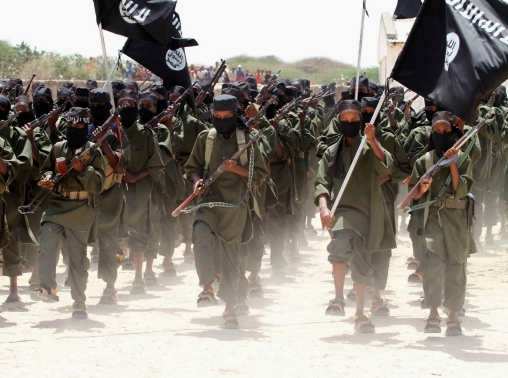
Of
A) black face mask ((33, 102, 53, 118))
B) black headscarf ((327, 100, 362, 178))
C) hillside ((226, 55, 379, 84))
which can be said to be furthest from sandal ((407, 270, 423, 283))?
hillside ((226, 55, 379, 84))

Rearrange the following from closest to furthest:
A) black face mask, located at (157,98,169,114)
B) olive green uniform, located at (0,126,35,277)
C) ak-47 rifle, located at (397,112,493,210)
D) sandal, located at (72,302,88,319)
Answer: ak-47 rifle, located at (397,112,493,210), sandal, located at (72,302,88,319), olive green uniform, located at (0,126,35,277), black face mask, located at (157,98,169,114)

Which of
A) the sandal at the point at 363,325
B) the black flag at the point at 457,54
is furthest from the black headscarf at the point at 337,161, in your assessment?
the sandal at the point at 363,325

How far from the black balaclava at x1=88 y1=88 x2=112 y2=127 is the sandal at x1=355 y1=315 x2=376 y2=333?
10.4 feet

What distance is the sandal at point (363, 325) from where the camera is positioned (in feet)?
26.8

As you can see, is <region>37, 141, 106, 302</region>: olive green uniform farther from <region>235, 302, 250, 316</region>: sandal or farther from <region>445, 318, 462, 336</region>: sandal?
<region>445, 318, 462, 336</region>: sandal

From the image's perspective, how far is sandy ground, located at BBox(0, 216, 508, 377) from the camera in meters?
6.89

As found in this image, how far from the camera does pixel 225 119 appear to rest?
324 inches

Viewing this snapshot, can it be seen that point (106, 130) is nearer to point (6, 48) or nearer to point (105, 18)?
point (105, 18)

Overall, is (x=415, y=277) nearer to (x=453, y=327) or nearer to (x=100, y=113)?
(x=453, y=327)

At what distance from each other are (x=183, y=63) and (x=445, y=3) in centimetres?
531

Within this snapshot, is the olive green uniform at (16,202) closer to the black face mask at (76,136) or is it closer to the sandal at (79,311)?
the black face mask at (76,136)

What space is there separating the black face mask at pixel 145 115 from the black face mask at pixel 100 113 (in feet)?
3.72

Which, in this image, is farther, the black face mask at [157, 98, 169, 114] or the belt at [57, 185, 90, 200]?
the black face mask at [157, 98, 169, 114]

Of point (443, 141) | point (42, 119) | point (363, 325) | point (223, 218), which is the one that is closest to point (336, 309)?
point (363, 325)
